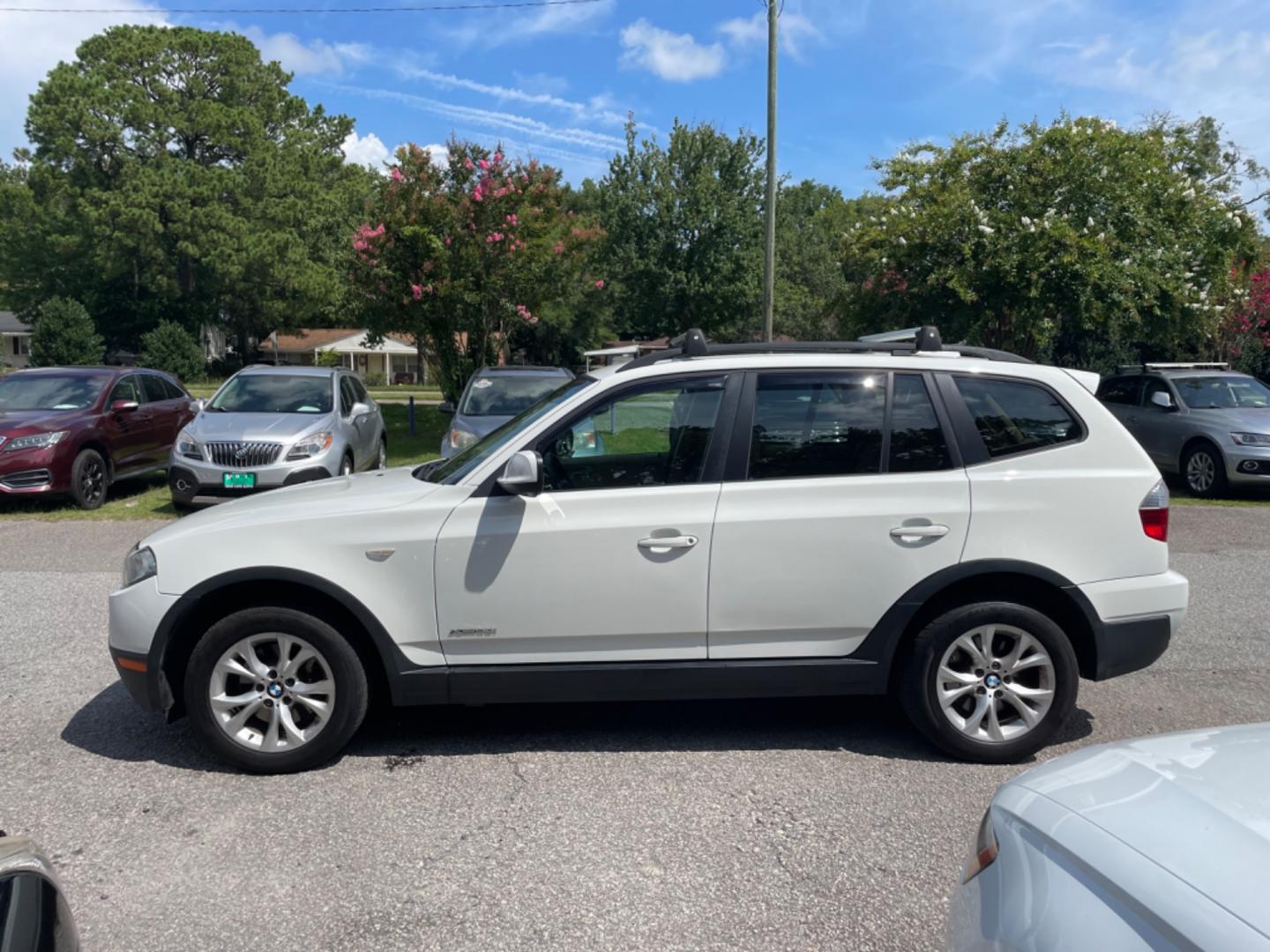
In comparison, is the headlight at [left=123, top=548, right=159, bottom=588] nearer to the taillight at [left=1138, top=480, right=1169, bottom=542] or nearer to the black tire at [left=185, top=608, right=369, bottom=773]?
the black tire at [left=185, top=608, right=369, bottom=773]

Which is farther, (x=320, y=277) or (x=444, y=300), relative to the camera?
(x=320, y=277)

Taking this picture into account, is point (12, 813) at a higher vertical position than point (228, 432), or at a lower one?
lower

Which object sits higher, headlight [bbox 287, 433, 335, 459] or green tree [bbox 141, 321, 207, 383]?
green tree [bbox 141, 321, 207, 383]

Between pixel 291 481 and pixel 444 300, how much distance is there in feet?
28.1

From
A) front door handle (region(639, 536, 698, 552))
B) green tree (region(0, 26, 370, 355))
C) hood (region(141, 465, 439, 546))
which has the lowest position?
front door handle (region(639, 536, 698, 552))

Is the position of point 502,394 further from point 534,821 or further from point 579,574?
point 534,821

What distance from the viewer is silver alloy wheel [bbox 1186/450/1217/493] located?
40.8 feet

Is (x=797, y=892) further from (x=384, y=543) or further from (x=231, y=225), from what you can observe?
(x=231, y=225)

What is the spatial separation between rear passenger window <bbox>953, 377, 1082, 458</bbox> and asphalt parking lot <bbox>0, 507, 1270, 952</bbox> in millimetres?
1434

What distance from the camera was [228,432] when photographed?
10.6m

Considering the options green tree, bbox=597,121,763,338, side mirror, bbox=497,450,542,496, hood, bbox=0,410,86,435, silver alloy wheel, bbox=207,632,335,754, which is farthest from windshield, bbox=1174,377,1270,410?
green tree, bbox=597,121,763,338


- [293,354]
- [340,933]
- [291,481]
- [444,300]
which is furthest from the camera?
[293,354]

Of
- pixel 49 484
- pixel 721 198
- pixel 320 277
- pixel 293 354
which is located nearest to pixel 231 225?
pixel 320 277

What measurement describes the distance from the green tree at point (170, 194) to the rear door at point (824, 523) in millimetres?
48372
